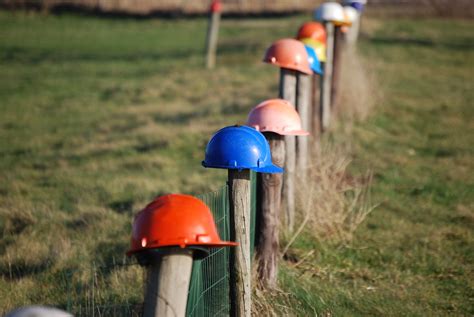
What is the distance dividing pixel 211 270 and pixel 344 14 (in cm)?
640

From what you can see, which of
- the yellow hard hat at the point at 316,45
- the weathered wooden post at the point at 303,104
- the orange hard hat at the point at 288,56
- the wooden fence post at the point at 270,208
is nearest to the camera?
the wooden fence post at the point at 270,208

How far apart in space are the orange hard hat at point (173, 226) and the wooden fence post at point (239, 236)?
955 millimetres

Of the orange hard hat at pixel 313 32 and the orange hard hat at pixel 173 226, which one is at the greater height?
the orange hard hat at pixel 313 32

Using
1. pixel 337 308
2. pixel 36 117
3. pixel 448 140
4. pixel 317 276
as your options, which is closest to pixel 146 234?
pixel 337 308

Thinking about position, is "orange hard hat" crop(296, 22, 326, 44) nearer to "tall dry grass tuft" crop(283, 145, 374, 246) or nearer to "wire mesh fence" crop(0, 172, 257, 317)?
"tall dry grass tuft" crop(283, 145, 374, 246)

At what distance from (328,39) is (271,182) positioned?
5.48 meters

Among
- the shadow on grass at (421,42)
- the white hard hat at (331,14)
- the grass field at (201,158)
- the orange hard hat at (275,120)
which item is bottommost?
the grass field at (201,158)

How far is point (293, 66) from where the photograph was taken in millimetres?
5785

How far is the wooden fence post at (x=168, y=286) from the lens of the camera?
296 centimetres

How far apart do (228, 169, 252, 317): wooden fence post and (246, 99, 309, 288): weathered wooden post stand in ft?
2.51

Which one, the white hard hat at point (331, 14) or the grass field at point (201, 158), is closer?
the grass field at point (201, 158)

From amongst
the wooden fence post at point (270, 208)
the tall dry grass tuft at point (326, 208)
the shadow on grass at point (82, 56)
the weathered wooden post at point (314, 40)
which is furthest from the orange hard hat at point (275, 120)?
the shadow on grass at point (82, 56)

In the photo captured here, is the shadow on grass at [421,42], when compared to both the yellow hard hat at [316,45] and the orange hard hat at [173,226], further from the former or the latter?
the orange hard hat at [173,226]

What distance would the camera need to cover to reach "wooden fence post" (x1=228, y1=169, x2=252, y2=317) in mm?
3980
